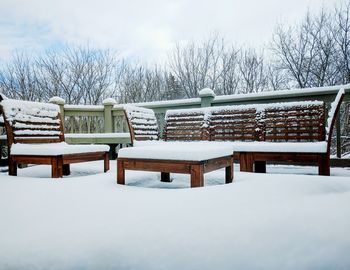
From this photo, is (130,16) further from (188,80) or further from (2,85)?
(2,85)

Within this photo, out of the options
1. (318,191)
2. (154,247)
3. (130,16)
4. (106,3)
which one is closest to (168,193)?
(154,247)

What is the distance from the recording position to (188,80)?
19.3 metres

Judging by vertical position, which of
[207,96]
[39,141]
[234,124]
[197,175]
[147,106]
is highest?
[207,96]

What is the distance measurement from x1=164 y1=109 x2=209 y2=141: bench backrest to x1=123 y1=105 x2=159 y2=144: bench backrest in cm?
29

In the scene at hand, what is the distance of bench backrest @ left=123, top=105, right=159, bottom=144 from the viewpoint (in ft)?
14.2

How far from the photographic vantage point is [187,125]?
5.11m

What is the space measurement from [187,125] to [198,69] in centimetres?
1478

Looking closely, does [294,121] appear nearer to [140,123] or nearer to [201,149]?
[201,149]

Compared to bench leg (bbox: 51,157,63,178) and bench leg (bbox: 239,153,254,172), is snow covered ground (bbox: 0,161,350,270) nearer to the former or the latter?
bench leg (bbox: 51,157,63,178)

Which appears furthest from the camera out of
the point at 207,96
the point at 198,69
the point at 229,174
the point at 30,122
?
the point at 198,69

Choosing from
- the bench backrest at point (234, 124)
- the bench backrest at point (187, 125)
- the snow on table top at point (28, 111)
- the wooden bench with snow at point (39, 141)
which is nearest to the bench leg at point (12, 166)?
the wooden bench with snow at point (39, 141)

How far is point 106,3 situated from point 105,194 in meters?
11.9

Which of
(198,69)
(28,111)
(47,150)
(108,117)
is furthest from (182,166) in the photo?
(198,69)

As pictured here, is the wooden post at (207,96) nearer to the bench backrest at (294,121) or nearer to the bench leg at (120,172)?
the bench backrest at (294,121)
